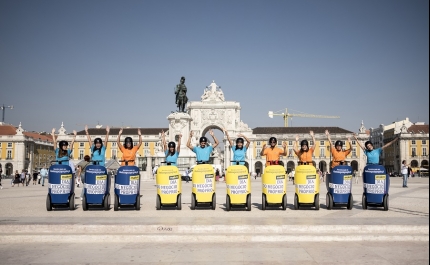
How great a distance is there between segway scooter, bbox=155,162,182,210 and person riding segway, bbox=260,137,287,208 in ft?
6.47

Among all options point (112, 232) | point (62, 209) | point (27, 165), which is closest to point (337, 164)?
point (112, 232)

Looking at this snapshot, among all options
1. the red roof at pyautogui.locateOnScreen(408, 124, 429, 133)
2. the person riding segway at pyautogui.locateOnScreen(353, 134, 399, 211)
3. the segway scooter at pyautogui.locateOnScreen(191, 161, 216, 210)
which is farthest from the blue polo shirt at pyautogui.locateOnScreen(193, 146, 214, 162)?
the red roof at pyautogui.locateOnScreen(408, 124, 429, 133)

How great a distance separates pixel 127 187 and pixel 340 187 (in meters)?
4.85

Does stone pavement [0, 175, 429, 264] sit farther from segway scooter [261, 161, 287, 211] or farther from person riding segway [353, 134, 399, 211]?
person riding segway [353, 134, 399, 211]

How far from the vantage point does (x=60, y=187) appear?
9.41m

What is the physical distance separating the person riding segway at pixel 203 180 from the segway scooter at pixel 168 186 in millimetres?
384

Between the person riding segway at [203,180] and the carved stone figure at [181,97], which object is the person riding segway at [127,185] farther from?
the carved stone figure at [181,97]

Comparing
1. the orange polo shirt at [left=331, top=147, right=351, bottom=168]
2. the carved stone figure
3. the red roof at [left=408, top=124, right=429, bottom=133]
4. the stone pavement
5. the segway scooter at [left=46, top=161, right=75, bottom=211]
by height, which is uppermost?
the red roof at [left=408, top=124, right=429, bottom=133]

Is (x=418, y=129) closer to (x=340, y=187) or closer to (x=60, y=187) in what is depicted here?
(x=340, y=187)

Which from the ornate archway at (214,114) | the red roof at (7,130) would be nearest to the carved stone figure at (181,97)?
the ornate archway at (214,114)

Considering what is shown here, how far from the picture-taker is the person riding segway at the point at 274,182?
9203 mm

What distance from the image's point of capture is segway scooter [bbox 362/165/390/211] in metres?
9.38

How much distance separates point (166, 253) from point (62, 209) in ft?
17.0

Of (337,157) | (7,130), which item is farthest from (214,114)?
(337,157)
